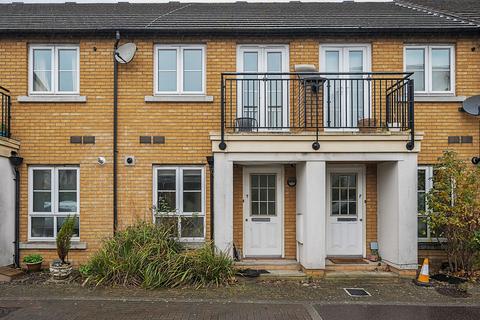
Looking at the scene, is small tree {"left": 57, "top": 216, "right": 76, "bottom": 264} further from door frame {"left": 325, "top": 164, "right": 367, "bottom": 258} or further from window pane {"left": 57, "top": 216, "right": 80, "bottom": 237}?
door frame {"left": 325, "top": 164, "right": 367, "bottom": 258}

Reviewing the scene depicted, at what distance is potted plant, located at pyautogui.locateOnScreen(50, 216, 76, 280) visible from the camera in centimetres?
757

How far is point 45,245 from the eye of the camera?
8438mm

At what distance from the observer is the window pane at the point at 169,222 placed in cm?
803

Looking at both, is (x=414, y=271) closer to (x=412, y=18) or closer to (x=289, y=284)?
(x=289, y=284)

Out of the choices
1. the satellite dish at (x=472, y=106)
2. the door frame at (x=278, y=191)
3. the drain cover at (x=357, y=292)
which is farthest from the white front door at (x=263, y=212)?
the satellite dish at (x=472, y=106)

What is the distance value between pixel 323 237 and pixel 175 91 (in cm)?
457

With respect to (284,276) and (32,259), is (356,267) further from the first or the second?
(32,259)

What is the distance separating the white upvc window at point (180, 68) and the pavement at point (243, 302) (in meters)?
4.43

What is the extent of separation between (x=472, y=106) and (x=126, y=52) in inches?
303

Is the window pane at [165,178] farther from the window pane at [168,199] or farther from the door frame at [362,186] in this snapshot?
the door frame at [362,186]

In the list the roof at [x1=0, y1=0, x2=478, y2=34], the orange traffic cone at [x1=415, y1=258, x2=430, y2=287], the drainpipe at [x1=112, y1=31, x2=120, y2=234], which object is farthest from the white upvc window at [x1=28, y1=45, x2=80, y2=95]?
the orange traffic cone at [x1=415, y1=258, x2=430, y2=287]

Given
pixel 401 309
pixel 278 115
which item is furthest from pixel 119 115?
pixel 401 309

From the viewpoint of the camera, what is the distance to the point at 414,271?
25.2 feet

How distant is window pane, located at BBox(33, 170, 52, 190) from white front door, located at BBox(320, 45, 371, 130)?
252 inches
